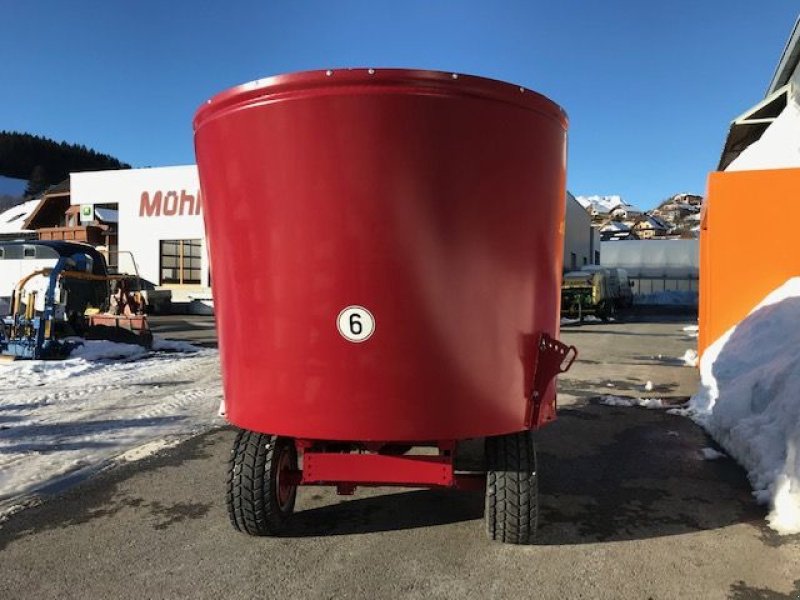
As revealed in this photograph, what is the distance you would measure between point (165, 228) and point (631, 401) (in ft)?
83.0

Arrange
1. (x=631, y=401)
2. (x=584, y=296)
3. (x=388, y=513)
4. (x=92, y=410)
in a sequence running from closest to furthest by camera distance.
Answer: (x=388, y=513) < (x=92, y=410) < (x=631, y=401) < (x=584, y=296)

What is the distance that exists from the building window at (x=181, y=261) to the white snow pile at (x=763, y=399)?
24323mm

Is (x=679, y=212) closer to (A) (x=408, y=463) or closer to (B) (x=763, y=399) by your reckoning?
(B) (x=763, y=399)

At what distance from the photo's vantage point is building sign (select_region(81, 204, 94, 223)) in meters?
31.7

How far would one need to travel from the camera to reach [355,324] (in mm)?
3229

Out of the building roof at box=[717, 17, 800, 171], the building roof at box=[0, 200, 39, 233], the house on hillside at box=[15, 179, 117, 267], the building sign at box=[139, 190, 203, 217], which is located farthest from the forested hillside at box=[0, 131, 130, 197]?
the building roof at box=[717, 17, 800, 171]

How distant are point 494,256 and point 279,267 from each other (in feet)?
3.72

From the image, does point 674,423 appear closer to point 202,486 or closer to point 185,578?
point 202,486

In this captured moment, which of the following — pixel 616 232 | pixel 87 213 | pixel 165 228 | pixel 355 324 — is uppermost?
pixel 616 232

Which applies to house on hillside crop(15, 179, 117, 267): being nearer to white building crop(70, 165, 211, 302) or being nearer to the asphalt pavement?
white building crop(70, 165, 211, 302)

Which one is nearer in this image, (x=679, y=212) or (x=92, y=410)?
(x=92, y=410)

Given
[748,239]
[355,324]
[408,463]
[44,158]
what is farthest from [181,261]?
[44,158]

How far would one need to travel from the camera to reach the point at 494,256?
10.9 feet

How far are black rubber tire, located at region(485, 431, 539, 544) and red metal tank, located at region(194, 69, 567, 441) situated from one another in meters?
0.24
